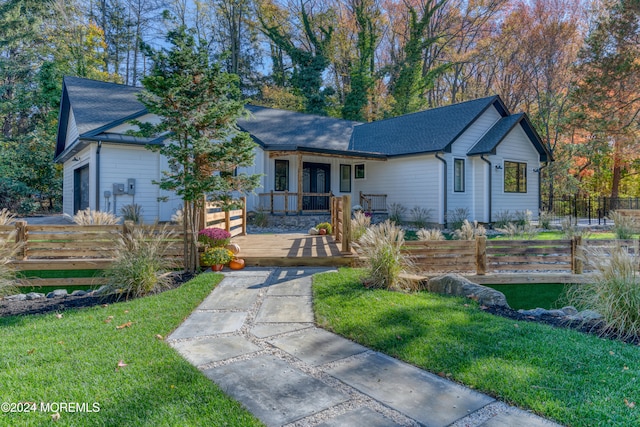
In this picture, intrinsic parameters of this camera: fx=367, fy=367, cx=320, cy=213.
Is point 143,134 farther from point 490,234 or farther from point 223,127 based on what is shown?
point 490,234

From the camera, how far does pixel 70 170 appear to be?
1450cm

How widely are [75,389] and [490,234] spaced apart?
1187cm

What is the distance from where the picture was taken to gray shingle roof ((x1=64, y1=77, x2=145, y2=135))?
1158 centimetres

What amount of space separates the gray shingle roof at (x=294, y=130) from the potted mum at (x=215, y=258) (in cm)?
698

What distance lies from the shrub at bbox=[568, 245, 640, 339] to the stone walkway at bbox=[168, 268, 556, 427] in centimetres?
240

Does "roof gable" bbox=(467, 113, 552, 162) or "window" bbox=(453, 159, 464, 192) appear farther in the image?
"window" bbox=(453, 159, 464, 192)

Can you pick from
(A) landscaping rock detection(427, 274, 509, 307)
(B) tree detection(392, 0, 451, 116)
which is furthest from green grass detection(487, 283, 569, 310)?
(B) tree detection(392, 0, 451, 116)

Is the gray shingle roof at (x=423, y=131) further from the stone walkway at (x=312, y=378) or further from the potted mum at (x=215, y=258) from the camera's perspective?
the stone walkway at (x=312, y=378)

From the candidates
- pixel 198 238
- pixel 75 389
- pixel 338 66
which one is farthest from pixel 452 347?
pixel 338 66

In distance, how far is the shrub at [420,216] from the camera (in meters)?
13.5

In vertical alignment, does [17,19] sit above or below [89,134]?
above

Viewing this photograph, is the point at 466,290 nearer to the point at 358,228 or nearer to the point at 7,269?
the point at 358,228

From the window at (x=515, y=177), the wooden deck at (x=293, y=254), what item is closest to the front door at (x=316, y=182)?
the wooden deck at (x=293, y=254)

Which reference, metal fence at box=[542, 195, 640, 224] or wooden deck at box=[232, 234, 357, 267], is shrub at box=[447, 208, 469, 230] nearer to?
wooden deck at box=[232, 234, 357, 267]
